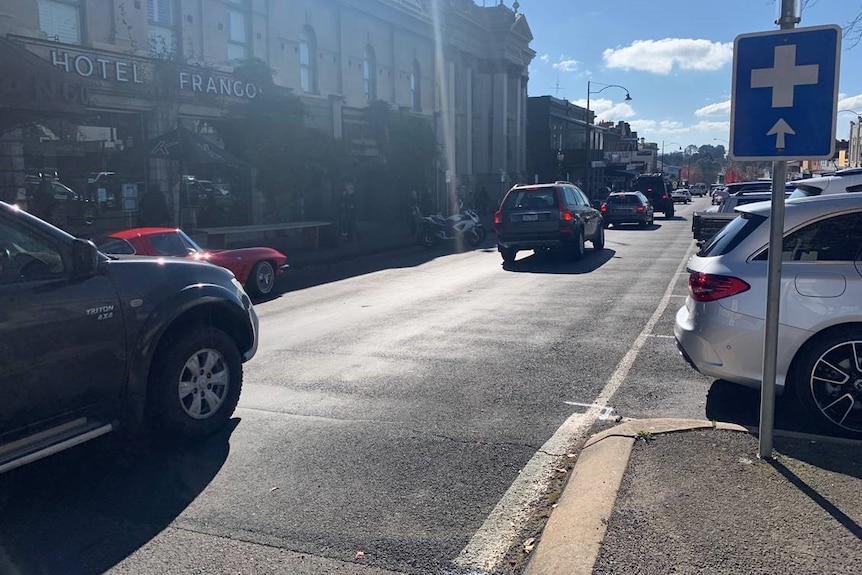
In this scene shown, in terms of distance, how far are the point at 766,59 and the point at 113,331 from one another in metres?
4.13

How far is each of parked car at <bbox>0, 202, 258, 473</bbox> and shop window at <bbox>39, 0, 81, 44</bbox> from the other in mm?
17199

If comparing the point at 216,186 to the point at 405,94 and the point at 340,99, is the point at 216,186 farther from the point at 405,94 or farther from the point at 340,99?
the point at 405,94

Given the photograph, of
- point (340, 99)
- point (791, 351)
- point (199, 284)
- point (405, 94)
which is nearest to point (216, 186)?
point (340, 99)

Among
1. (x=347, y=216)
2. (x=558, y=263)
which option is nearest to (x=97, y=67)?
(x=347, y=216)

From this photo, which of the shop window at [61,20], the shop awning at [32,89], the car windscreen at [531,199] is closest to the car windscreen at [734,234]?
the car windscreen at [531,199]

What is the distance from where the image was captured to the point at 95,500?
4.43m

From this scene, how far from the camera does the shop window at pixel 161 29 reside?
22.3m

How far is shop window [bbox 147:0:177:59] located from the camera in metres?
22.3

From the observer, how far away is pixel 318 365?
25.5ft

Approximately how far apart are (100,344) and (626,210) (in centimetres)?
2915

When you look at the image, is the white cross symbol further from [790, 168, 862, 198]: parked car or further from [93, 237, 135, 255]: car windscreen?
[93, 237, 135, 255]: car windscreen

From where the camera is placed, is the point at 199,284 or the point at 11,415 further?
the point at 199,284

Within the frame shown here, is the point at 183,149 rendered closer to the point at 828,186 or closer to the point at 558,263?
the point at 558,263

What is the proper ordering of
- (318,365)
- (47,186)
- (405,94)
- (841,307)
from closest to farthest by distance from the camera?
(841,307) < (318,365) < (47,186) < (405,94)
